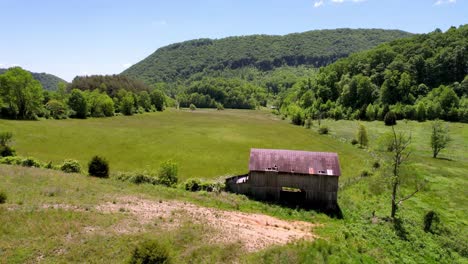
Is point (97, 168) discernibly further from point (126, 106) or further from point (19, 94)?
point (126, 106)

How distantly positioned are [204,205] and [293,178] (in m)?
10.4

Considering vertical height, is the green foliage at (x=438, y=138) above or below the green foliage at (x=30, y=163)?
above

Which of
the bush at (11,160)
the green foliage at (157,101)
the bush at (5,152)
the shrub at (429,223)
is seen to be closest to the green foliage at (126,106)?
the green foliage at (157,101)

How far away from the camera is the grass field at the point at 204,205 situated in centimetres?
1964

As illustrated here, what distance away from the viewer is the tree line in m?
85.0

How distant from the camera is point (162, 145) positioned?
217ft

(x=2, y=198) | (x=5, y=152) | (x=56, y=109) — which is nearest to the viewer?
(x=2, y=198)

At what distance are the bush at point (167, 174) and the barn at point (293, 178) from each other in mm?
6998

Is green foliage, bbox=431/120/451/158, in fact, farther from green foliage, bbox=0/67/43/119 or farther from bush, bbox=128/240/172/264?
green foliage, bbox=0/67/43/119

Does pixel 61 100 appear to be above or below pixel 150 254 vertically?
above

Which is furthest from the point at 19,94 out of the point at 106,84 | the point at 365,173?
the point at 365,173

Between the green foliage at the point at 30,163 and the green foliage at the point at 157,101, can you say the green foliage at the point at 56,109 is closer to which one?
the green foliage at the point at 30,163

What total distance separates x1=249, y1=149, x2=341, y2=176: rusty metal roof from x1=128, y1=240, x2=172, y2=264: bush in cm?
2042

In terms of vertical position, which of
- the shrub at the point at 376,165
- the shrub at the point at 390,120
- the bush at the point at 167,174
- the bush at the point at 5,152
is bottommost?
the shrub at the point at 376,165
